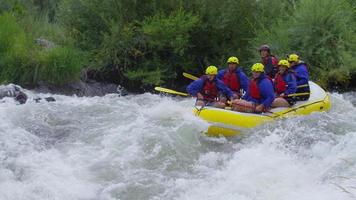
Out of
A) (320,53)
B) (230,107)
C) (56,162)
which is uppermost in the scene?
(320,53)

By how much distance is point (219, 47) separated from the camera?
40.4 feet

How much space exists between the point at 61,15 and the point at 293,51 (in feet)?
17.6

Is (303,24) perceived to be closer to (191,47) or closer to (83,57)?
(191,47)

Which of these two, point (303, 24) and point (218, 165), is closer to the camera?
point (218, 165)

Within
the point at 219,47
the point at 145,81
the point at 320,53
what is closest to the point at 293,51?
the point at 320,53

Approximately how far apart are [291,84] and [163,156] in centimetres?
276

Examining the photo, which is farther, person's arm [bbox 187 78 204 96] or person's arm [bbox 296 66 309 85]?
person's arm [bbox 296 66 309 85]

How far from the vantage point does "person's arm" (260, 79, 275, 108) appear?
A: 8.27 m

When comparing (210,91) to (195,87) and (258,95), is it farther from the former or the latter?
(258,95)

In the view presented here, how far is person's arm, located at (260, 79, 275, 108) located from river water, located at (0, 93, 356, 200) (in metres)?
0.39

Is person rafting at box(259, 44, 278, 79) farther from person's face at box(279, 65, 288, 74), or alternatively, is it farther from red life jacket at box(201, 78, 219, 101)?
red life jacket at box(201, 78, 219, 101)

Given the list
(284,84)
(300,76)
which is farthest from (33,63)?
(300,76)

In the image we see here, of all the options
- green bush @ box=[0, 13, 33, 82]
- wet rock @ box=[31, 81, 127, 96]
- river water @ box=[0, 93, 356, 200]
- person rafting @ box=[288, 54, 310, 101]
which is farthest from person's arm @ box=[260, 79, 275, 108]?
green bush @ box=[0, 13, 33, 82]

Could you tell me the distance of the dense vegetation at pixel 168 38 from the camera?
10.9 m
